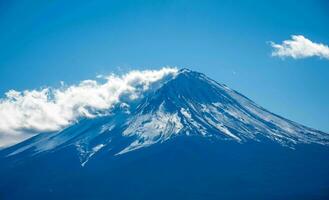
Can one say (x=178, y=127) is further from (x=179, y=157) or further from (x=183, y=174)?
(x=183, y=174)

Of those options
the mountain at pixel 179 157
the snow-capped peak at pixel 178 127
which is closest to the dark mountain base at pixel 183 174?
the mountain at pixel 179 157

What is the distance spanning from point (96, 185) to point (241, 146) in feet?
149

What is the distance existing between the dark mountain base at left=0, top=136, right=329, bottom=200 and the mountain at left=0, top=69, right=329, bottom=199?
242 millimetres

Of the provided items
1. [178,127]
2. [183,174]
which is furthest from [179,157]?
[178,127]

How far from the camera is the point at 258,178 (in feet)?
445

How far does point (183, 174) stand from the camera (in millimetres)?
140000

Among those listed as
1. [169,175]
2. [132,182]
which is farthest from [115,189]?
[169,175]

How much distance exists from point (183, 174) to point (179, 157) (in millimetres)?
10794

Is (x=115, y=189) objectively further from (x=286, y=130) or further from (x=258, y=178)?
(x=286, y=130)

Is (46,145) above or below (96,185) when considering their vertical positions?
above

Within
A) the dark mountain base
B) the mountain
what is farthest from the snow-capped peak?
the dark mountain base

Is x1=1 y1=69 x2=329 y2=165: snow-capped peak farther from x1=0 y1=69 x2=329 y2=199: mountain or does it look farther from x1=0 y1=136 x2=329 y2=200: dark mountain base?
x1=0 y1=136 x2=329 y2=200: dark mountain base

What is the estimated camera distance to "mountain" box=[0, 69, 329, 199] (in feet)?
429

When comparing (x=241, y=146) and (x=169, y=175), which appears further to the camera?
(x=241, y=146)
